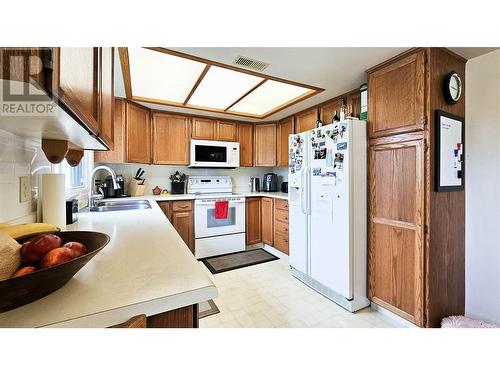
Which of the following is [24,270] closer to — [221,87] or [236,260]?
[221,87]

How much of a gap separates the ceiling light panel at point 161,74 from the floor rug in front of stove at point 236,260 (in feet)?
6.98

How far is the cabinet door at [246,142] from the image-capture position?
354 cm

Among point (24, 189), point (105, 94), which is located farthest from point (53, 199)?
point (105, 94)

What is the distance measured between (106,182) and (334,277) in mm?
2882

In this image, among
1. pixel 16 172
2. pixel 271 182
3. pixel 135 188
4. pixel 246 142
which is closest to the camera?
pixel 16 172

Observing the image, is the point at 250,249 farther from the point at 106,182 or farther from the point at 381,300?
the point at 106,182

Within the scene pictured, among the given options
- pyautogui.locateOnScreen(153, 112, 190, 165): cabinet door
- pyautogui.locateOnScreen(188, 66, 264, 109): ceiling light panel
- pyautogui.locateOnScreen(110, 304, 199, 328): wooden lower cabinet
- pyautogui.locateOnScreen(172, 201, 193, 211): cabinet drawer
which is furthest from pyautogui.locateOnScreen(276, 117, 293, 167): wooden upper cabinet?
pyautogui.locateOnScreen(110, 304, 199, 328): wooden lower cabinet

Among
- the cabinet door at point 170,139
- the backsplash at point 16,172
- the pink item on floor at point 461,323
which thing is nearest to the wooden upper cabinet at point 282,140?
the cabinet door at point 170,139

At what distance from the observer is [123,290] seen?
55 centimetres

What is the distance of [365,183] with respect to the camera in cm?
189

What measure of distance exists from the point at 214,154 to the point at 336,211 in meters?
2.03

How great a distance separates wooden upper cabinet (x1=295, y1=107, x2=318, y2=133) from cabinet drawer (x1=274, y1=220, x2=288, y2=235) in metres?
1.34

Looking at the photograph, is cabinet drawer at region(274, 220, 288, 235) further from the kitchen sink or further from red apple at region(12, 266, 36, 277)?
red apple at region(12, 266, 36, 277)

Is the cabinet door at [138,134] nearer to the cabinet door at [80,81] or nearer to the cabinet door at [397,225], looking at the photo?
the cabinet door at [80,81]
